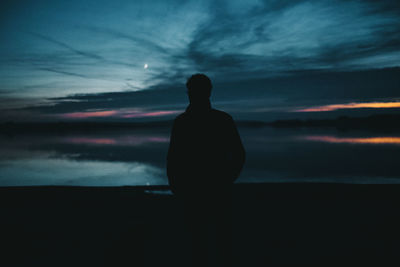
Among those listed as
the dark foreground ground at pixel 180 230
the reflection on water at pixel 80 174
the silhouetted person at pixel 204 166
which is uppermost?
the silhouetted person at pixel 204 166

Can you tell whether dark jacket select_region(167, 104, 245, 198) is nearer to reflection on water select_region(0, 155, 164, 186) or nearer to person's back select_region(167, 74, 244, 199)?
person's back select_region(167, 74, 244, 199)

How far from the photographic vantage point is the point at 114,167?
19.4 metres

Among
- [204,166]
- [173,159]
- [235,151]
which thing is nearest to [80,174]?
[173,159]

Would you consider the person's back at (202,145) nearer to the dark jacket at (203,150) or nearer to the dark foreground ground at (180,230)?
the dark jacket at (203,150)

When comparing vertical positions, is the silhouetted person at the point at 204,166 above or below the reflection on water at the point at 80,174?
above

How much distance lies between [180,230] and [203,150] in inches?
140

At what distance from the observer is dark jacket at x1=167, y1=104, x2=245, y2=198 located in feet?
8.17

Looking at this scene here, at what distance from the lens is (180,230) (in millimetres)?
5395

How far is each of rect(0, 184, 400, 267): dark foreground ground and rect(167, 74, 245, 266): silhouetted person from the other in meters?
2.01

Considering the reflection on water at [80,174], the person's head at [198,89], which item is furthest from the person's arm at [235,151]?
the reflection on water at [80,174]

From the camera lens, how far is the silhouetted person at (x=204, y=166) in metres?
2.49

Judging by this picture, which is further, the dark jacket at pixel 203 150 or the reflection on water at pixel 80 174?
the reflection on water at pixel 80 174

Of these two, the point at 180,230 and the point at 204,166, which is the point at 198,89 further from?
the point at 180,230

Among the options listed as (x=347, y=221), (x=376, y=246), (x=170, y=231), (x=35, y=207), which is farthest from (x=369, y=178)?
(x=35, y=207)
